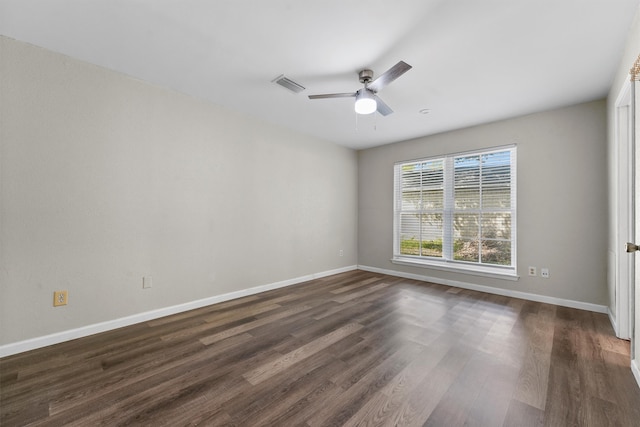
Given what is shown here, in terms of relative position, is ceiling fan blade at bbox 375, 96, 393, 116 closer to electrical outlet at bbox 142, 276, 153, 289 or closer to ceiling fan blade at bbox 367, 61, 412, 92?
ceiling fan blade at bbox 367, 61, 412, 92

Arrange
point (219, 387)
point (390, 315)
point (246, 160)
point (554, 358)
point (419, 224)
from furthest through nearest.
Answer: point (419, 224) < point (246, 160) < point (390, 315) < point (554, 358) < point (219, 387)

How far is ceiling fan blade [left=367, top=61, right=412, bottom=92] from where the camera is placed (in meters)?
2.11

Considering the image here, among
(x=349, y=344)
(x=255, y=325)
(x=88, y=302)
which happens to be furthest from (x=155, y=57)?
(x=349, y=344)

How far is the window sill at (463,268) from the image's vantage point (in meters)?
3.93

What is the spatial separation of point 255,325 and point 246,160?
2.23 meters

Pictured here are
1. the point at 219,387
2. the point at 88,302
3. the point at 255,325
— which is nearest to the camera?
the point at 219,387

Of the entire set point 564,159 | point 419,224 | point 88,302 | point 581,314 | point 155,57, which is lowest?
point 581,314

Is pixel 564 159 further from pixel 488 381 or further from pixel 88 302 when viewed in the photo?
pixel 88 302

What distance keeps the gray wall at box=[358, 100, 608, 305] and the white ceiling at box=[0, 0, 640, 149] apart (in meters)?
0.40

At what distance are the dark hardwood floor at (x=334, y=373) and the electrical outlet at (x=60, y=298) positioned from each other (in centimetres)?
36

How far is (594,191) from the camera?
3.29 meters

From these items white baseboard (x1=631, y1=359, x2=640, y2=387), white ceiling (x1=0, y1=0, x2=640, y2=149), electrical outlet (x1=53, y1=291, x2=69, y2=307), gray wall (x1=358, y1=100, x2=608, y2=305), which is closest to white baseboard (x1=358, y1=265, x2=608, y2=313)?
A: gray wall (x1=358, y1=100, x2=608, y2=305)

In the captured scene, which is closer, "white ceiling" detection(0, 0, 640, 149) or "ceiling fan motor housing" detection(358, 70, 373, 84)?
"white ceiling" detection(0, 0, 640, 149)

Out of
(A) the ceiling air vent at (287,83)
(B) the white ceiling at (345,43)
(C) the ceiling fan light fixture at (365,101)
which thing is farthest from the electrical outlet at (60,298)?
(C) the ceiling fan light fixture at (365,101)
